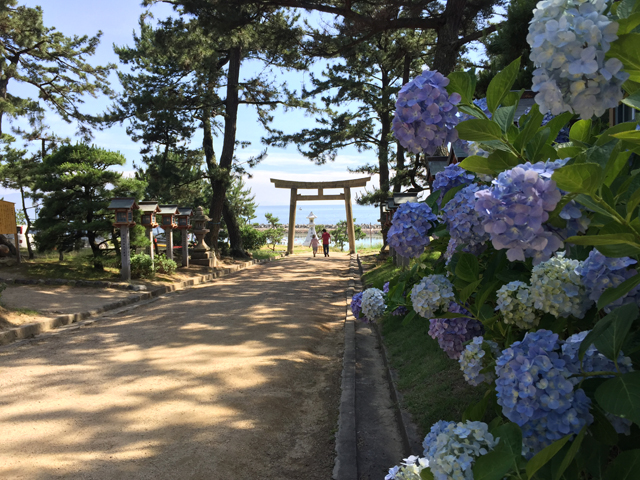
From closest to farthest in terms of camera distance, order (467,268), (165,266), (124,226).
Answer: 1. (467,268)
2. (124,226)
3. (165,266)

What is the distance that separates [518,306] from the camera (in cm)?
135

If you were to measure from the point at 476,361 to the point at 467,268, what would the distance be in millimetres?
311

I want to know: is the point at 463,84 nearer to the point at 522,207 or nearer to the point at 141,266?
the point at 522,207

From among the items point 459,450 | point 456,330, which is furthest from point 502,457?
point 456,330

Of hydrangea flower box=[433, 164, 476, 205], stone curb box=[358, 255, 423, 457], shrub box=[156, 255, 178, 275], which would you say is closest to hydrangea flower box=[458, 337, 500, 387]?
hydrangea flower box=[433, 164, 476, 205]

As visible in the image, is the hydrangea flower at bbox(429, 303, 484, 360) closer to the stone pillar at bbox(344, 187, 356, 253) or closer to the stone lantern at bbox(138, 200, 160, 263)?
the stone lantern at bbox(138, 200, 160, 263)

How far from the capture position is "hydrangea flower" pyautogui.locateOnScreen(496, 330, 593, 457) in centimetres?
98

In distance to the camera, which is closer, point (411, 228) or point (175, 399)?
point (411, 228)

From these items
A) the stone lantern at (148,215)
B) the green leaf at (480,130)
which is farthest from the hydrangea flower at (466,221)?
the stone lantern at (148,215)

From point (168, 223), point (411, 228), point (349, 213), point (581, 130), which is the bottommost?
point (411, 228)

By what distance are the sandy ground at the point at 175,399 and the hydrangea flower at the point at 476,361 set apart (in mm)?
1534

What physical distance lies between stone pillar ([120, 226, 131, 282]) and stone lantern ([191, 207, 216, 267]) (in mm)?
4032

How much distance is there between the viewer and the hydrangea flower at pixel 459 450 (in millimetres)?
979

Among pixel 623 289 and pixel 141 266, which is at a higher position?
pixel 623 289
